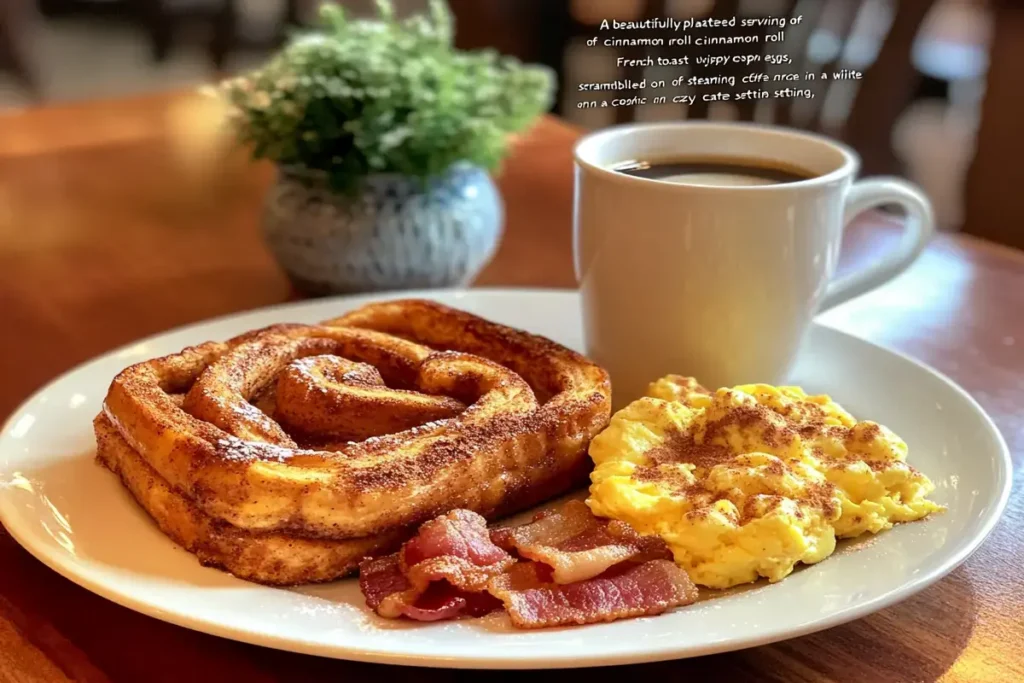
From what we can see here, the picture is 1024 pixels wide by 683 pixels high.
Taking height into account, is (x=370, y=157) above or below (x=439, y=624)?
above

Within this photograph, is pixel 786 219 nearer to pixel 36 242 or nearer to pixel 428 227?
pixel 428 227

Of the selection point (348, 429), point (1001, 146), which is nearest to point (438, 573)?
point (348, 429)

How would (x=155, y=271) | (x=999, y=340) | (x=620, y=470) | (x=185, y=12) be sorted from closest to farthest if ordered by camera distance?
(x=620, y=470) < (x=999, y=340) < (x=155, y=271) < (x=185, y=12)

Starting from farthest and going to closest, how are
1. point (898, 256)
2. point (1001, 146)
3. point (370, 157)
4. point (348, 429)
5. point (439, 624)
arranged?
point (1001, 146), point (370, 157), point (898, 256), point (348, 429), point (439, 624)


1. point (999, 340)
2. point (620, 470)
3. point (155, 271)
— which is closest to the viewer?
point (620, 470)

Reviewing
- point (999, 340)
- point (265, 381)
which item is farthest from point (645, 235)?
point (999, 340)

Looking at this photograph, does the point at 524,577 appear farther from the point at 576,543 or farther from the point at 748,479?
the point at 748,479

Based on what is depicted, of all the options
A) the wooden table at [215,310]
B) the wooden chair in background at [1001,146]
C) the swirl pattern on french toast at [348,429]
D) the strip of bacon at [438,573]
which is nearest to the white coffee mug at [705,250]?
the swirl pattern on french toast at [348,429]

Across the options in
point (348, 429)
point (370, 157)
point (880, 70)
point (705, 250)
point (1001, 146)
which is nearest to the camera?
point (348, 429)
